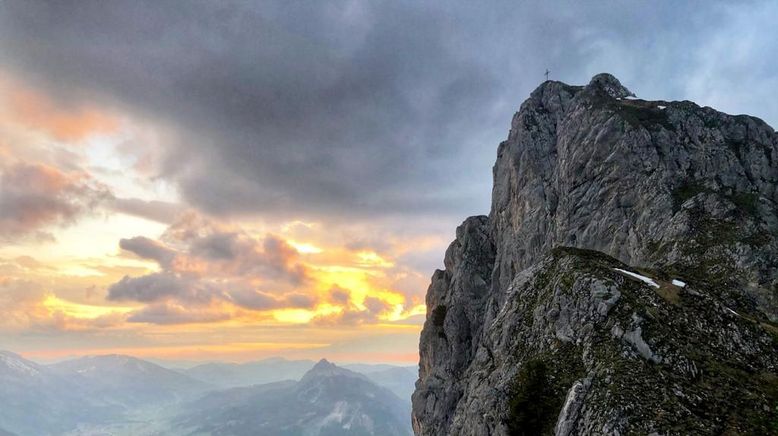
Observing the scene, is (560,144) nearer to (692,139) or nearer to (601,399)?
(692,139)

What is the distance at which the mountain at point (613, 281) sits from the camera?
3634 cm

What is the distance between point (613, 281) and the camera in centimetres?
4581

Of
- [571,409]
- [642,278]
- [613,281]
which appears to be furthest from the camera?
[642,278]

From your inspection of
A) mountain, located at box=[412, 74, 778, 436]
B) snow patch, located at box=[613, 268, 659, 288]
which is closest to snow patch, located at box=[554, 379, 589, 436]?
mountain, located at box=[412, 74, 778, 436]

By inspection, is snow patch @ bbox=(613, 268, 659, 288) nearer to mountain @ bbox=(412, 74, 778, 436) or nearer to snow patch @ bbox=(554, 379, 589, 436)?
mountain @ bbox=(412, 74, 778, 436)

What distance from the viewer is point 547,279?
177ft

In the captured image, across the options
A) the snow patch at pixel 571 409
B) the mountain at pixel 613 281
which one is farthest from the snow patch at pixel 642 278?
the snow patch at pixel 571 409

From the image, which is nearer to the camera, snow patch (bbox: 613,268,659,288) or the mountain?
the mountain

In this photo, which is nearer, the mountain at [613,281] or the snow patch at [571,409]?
the snow patch at [571,409]

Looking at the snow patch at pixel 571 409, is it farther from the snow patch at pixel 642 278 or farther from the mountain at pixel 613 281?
the snow patch at pixel 642 278

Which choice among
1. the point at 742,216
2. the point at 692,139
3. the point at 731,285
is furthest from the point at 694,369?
the point at 692,139

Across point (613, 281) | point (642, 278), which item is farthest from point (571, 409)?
point (642, 278)

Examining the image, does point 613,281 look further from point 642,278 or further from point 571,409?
point 571,409

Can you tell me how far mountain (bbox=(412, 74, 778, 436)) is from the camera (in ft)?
119
